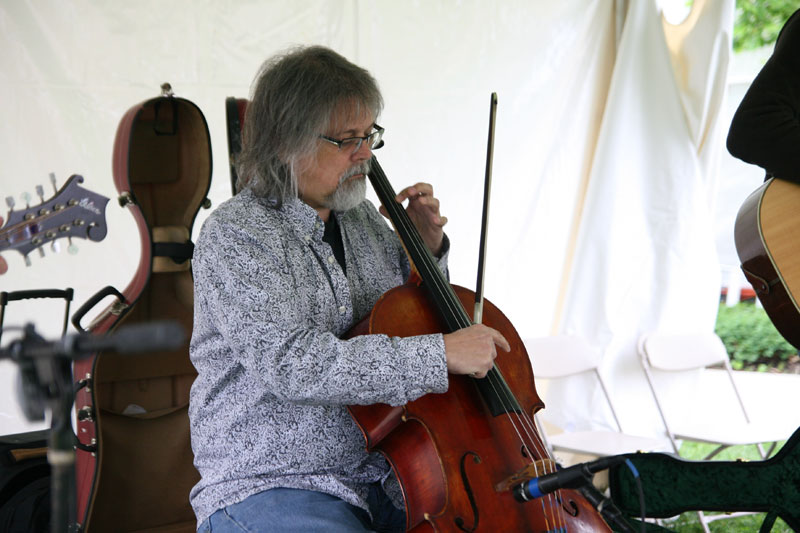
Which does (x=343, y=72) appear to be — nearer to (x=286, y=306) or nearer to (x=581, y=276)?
(x=286, y=306)

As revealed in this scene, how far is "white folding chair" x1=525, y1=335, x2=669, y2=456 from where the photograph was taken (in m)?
2.93

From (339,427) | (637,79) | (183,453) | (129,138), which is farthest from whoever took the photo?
(637,79)

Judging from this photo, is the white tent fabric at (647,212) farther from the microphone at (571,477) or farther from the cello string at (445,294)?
the microphone at (571,477)

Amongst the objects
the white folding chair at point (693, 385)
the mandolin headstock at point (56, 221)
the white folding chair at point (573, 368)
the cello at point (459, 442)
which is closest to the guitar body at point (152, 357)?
the mandolin headstock at point (56, 221)

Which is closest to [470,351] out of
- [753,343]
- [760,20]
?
[753,343]

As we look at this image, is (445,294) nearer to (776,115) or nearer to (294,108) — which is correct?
(294,108)

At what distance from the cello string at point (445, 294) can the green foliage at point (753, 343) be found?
5.88 m

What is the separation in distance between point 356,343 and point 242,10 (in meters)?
1.65

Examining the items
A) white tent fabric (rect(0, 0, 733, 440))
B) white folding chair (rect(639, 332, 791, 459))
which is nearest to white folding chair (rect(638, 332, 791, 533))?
white folding chair (rect(639, 332, 791, 459))

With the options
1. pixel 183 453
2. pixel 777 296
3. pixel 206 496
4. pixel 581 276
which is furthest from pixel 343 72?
pixel 581 276

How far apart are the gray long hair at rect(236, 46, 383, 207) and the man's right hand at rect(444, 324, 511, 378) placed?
48 cm

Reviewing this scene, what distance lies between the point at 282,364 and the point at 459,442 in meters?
0.35

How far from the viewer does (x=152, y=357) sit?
6.48ft

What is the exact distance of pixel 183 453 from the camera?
2008 mm
